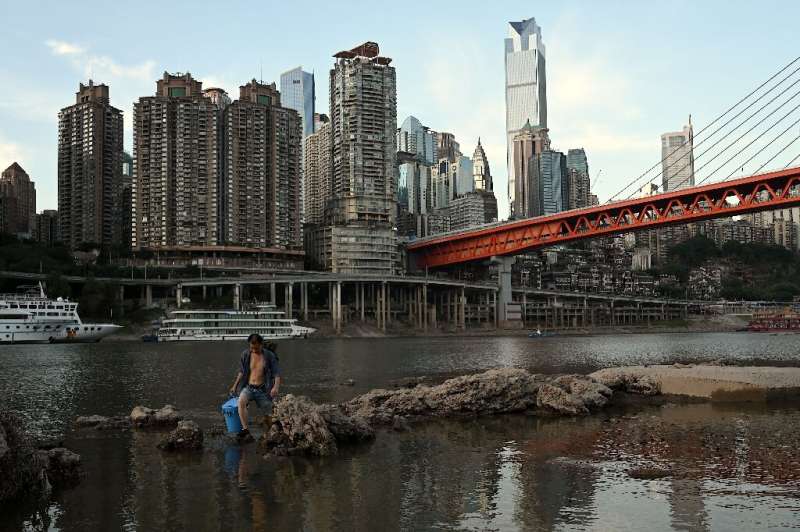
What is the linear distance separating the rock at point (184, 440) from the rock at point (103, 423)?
13.4ft

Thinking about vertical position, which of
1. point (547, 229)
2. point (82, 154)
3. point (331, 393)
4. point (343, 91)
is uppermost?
point (343, 91)

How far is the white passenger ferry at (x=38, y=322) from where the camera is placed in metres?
86.8

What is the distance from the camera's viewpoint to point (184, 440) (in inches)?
629

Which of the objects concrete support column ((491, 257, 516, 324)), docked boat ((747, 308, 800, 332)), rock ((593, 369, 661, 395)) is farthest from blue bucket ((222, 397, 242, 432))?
docked boat ((747, 308, 800, 332))

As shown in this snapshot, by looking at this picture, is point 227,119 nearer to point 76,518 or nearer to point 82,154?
point 82,154

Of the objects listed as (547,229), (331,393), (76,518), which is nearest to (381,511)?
(76,518)

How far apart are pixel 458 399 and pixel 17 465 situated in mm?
12774

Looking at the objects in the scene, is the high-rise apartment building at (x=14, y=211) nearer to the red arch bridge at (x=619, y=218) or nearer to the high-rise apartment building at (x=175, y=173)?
the high-rise apartment building at (x=175, y=173)

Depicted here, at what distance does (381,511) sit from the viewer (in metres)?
11.1

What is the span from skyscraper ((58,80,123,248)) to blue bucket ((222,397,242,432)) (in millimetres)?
155826

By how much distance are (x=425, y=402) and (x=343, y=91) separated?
15624 centimetres

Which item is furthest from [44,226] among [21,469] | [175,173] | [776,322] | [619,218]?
[21,469]

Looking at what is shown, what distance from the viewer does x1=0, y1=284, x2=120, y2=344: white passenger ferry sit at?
8681 cm

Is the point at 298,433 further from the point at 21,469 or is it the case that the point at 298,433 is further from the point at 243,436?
the point at 21,469
